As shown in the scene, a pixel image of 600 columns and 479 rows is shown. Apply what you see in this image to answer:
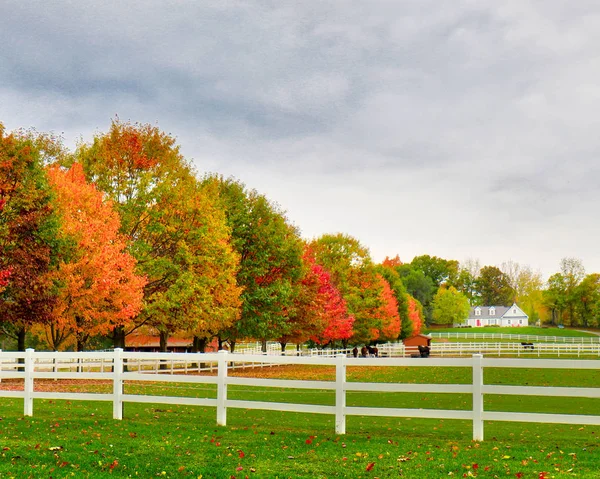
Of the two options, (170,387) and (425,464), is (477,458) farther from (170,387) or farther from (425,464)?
(170,387)

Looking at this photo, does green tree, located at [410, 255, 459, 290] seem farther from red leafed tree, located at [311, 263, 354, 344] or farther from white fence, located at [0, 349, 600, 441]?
white fence, located at [0, 349, 600, 441]

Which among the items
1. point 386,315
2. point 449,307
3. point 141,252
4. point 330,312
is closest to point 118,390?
point 141,252

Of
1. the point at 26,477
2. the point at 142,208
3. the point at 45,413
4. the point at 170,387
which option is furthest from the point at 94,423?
the point at 142,208

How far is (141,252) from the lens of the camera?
119 ft

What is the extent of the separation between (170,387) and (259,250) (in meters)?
22.0

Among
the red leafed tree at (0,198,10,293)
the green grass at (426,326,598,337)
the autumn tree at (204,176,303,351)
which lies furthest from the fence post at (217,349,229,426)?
the green grass at (426,326,598,337)

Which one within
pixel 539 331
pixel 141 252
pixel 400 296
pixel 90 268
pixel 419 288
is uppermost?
pixel 141 252

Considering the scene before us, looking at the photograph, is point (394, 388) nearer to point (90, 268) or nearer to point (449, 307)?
point (90, 268)

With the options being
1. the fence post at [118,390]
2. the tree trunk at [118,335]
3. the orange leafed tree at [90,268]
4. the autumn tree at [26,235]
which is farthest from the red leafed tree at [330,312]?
the fence post at [118,390]

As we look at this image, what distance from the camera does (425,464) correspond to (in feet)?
30.6

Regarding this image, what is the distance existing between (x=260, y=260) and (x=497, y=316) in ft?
453

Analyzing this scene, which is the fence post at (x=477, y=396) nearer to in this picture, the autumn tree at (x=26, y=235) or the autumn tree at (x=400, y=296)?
the autumn tree at (x=26, y=235)

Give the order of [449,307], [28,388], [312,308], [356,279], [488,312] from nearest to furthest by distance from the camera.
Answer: [28,388] → [312,308] → [356,279] → [449,307] → [488,312]

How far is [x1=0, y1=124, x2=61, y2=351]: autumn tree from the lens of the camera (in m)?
27.8
